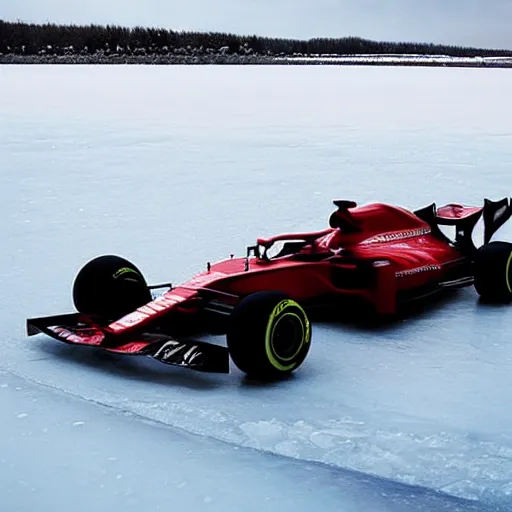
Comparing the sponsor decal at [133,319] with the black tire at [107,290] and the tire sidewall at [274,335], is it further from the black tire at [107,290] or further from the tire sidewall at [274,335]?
the tire sidewall at [274,335]

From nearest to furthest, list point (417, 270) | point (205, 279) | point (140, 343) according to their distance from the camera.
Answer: point (140, 343), point (205, 279), point (417, 270)

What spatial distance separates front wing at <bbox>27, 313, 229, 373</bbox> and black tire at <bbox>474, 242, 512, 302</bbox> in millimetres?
1349

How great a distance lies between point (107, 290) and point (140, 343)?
389 mm

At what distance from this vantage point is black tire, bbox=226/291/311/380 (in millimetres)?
2645

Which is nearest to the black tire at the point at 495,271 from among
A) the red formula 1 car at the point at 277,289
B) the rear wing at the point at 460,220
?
the red formula 1 car at the point at 277,289

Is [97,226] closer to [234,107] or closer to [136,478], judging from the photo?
[136,478]

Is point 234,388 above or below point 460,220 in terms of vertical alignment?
below

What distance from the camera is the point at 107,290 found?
10.4ft

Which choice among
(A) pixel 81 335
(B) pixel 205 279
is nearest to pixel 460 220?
(B) pixel 205 279

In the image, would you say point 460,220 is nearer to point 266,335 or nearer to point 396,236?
point 396,236

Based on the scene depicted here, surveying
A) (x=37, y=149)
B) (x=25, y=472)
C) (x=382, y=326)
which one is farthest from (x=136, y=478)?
(x=37, y=149)

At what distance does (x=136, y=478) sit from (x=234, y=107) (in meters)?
13.8

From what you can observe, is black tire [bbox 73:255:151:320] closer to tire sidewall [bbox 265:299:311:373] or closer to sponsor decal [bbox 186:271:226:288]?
sponsor decal [bbox 186:271:226:288]

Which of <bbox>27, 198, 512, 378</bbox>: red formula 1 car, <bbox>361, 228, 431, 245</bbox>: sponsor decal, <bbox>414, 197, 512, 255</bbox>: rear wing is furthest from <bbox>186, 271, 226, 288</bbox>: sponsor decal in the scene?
<bbox>414, 197, 512, 255</bbox>: rear wing
